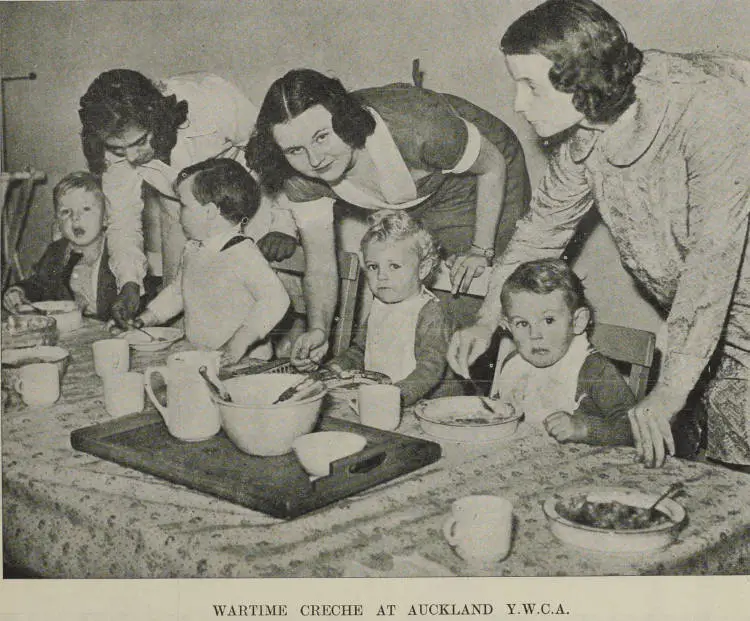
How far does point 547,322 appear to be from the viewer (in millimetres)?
1522

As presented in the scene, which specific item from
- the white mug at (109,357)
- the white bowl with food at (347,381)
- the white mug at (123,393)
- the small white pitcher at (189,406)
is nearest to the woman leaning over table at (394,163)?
the white bowl with food at (347,381)

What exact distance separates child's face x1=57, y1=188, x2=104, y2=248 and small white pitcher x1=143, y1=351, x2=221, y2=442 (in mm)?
1217

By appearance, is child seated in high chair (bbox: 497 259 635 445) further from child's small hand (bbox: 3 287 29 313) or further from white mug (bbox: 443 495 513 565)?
child's small hand (bbox: 3 287 29 313)

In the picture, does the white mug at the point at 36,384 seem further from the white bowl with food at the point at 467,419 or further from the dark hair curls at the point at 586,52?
the dark hair curls at the point at 586,52

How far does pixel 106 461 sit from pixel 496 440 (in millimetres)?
551

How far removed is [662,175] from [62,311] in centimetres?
138

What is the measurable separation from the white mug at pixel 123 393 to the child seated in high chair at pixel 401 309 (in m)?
0.47

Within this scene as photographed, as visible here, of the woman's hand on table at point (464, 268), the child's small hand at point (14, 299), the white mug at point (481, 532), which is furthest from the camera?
the child's small hand at point (14, 299)

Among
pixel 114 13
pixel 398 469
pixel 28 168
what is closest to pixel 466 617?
pixel 398 469

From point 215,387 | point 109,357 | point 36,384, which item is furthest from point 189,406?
point 109,357

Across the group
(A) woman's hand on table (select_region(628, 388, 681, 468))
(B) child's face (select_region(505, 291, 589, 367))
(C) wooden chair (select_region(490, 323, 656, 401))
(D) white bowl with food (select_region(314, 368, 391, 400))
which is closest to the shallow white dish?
(D) white bowl with food (select_region(314, 368, 391, 400))

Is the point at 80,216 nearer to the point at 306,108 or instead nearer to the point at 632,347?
the point at 306,108

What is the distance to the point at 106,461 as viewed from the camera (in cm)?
116

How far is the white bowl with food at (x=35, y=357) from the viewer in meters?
1.57
